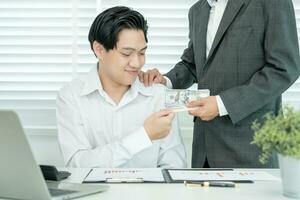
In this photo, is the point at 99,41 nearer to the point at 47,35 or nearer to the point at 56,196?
the point at 47,35

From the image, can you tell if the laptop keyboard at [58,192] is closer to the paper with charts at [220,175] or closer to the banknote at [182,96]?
the paper with charts at [220,175]

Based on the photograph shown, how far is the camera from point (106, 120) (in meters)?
2.08

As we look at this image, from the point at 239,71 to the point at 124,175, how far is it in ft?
2.49

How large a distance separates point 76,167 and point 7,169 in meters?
0.67

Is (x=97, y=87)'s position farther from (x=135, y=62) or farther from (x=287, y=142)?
(x=287, y=142)

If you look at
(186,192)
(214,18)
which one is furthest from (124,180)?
(214,18)

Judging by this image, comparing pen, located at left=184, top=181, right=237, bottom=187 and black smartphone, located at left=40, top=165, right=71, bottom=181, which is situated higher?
black smartphone, located at left=40, top=165, right=71, bottom=181

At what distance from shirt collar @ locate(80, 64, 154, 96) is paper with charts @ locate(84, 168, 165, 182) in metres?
0.44

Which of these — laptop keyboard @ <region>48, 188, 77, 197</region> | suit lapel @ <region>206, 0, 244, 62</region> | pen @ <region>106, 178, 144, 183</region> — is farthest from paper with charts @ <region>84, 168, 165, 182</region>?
suit lapel @ <region>206, 0, 244, 62</region>

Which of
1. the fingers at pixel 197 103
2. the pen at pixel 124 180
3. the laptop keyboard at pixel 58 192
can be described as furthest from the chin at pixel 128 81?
the laptop keyboard at pixel 58 192

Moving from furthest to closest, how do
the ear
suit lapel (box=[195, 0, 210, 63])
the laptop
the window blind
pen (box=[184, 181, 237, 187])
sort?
the window blind < suit lapel (box=[195, 0, 210, 63]) < the ear < pen (box=[184, 181, 237, 187]) < the laptop

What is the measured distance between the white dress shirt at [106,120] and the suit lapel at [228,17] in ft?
1.14

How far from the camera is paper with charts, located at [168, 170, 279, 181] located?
1555 millimetres

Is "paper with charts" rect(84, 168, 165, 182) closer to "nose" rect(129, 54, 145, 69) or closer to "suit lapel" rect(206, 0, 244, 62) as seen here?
"nose" rect(129, 54, 145, 69)
